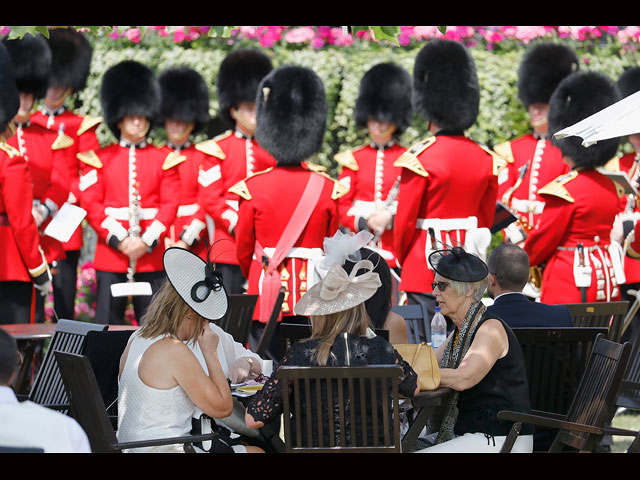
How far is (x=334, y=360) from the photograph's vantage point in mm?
3443

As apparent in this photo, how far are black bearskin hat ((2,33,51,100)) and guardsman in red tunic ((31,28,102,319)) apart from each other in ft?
0.84

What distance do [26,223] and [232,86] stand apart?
7.60 ft

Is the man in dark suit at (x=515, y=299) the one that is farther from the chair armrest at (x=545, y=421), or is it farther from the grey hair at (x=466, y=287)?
A: the chair armrest at (x=545, y=421)

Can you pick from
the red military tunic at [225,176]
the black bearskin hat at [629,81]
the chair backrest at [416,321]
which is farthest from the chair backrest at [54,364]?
the black bearskin hat at [629,81]

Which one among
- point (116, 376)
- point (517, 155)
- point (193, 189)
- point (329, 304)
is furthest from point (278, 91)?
point (329, 304)

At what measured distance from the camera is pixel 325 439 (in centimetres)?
346

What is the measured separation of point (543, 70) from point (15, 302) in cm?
419

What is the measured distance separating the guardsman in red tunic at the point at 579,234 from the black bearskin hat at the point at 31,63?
10.8 feet

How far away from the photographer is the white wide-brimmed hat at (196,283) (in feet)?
11.9

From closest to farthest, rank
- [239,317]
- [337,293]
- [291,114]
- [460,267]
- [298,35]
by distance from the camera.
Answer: [337,293] < [460,267] < [239,317] < [291,114] < [298,35]

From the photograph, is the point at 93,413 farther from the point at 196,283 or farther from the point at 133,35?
the point at 133,35

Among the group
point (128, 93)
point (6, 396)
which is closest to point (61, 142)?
point (128, 93)

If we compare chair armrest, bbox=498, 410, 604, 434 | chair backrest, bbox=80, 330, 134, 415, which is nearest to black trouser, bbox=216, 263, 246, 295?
chair backrest, bbox=80, 330, 134, 415

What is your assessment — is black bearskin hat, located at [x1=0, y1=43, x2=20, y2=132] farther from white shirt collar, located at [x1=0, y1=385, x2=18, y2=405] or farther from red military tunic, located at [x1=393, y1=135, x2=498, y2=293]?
white shirt collar, located at [x1=0, y1=385, x2=18, y2=405]
